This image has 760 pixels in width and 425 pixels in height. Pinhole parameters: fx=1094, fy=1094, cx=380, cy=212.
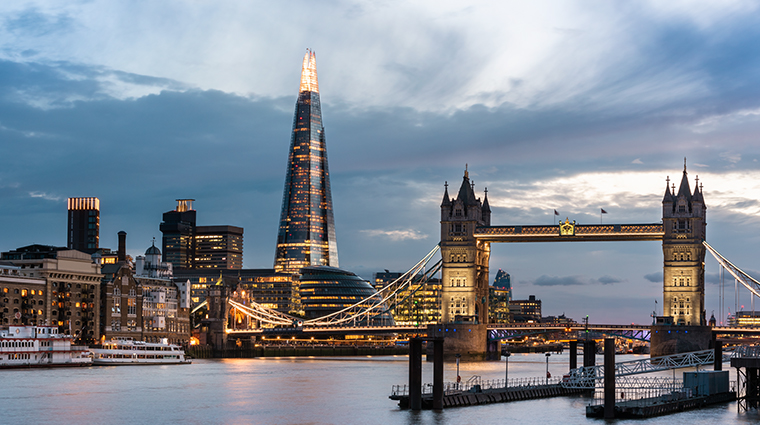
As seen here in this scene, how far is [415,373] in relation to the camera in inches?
2431

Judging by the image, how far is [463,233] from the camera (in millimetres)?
151500

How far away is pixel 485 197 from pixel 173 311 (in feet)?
165

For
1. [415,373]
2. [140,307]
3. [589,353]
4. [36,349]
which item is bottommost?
[36,349]

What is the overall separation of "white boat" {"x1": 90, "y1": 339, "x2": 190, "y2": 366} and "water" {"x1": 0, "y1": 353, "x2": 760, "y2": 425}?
17.1 m

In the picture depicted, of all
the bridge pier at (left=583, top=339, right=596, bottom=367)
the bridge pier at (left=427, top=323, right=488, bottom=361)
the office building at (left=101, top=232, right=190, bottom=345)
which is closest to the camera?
the bridge pier at (left=583, top=339, right=596, bottom=367)

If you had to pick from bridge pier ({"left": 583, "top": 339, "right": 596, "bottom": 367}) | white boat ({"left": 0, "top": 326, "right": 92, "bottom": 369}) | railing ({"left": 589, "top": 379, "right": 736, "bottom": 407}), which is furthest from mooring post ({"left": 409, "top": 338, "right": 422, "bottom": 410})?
white boat ({"left": 0, "top": 326, "right": 92, "bottom": 369})

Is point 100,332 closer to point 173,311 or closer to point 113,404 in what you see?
point 173,311

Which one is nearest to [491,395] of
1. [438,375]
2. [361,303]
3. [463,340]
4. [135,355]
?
[438,375]

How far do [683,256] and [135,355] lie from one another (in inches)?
2790

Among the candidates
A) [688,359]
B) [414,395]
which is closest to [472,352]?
[688,359]

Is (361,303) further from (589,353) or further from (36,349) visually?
(589,353)

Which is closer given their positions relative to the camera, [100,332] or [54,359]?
[54,359]

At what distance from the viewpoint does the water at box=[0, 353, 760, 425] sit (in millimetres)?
65125

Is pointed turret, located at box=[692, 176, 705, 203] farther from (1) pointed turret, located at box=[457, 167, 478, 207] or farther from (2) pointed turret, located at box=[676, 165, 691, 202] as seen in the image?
(1) pointed turret, located at box=[457, 167, 478, 207]
